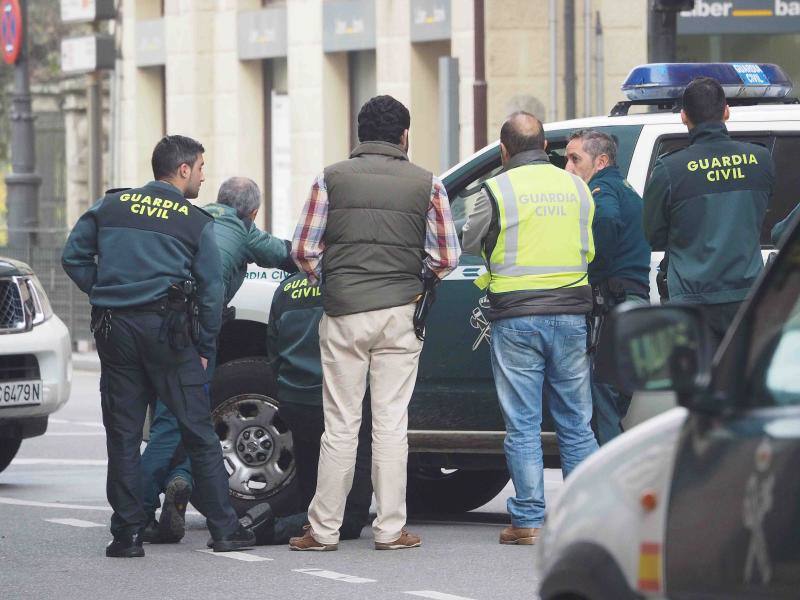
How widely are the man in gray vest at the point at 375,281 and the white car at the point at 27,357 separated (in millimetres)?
2863

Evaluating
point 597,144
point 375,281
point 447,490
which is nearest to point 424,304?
point 375,281

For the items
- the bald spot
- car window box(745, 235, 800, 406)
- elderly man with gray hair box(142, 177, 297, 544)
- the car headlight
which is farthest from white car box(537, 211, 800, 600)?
the car headlight

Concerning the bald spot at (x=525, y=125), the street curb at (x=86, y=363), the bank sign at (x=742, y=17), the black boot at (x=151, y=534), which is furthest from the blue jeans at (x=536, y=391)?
the street curb at (x=86, y=363)

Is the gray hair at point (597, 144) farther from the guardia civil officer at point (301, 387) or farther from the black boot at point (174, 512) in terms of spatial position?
the black boot at point (174, 512)

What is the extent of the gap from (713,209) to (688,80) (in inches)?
43.7

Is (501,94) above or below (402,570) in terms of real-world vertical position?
above

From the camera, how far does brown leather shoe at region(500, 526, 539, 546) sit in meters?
8.08

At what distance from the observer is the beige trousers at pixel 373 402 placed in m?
7.94

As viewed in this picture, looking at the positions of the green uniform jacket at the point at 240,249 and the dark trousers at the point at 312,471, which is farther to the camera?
the green uniform jacket at the point at 240,249

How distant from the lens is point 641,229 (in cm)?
808

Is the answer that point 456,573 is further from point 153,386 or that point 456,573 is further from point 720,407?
point 720,407

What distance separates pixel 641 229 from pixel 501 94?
1343 cm

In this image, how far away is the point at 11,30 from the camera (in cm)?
2500

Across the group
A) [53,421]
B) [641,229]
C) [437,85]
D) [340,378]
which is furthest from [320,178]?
[437,85]
